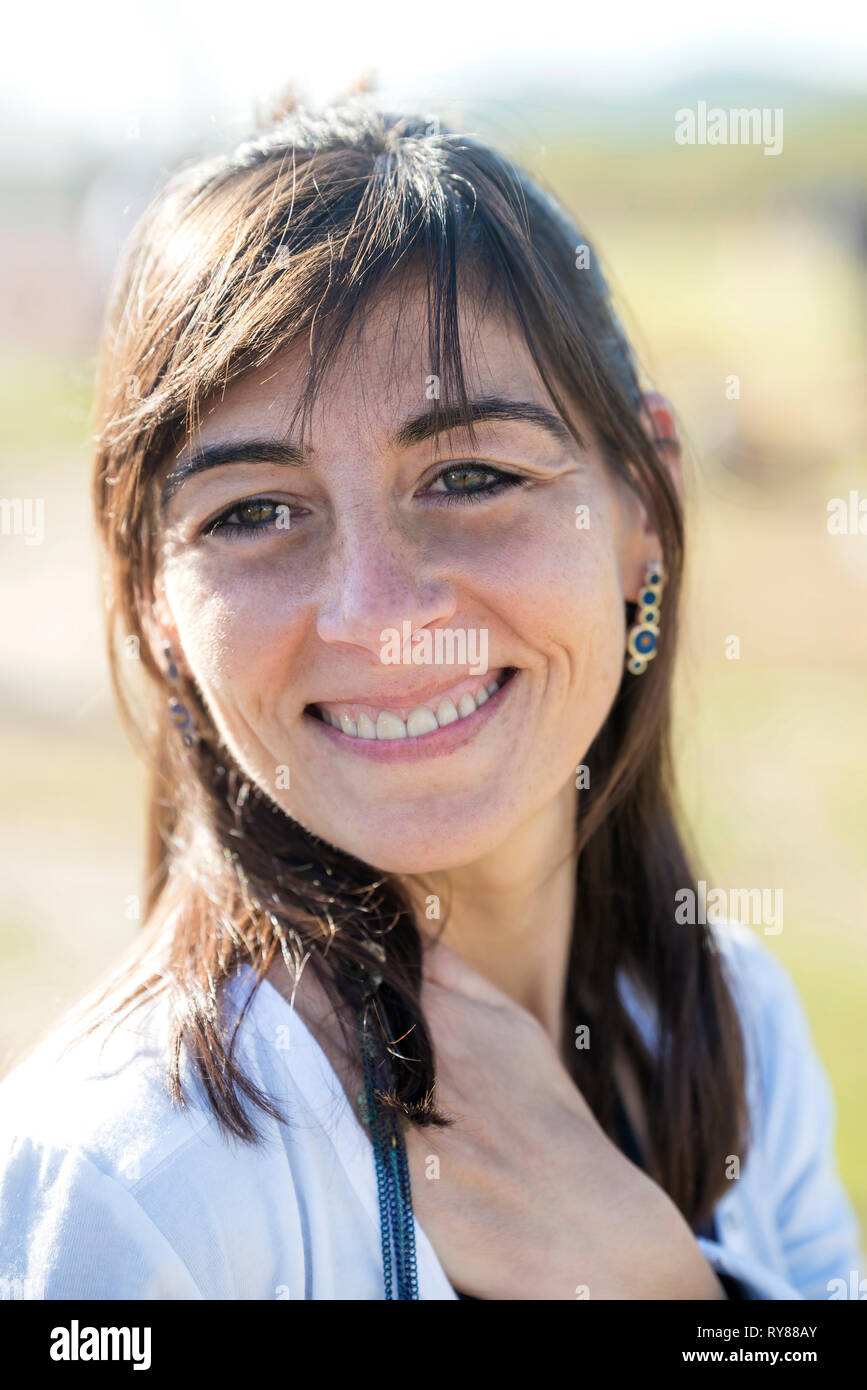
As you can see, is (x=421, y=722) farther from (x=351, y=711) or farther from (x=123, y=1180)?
(x=123, y=1180)

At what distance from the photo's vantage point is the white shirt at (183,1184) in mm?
1421

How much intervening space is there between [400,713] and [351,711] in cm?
7

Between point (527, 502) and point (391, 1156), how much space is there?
36.6 inches

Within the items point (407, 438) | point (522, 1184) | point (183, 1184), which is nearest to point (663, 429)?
point (407, 438)

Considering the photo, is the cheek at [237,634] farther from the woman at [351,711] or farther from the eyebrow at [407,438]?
the eyebrow at [407,438]

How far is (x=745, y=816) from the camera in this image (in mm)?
6191

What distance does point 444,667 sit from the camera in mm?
1694

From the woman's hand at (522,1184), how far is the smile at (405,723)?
40 centimetres

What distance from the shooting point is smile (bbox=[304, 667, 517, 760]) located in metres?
1.72

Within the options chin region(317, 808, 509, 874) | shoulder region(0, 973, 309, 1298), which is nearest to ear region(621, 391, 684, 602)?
chin region(317, 808, 509, 874)

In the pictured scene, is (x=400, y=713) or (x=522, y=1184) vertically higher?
(x=400, y=713)

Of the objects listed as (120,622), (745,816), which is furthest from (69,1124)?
(745,816)

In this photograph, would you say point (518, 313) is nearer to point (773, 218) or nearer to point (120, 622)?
point (120, 622)
